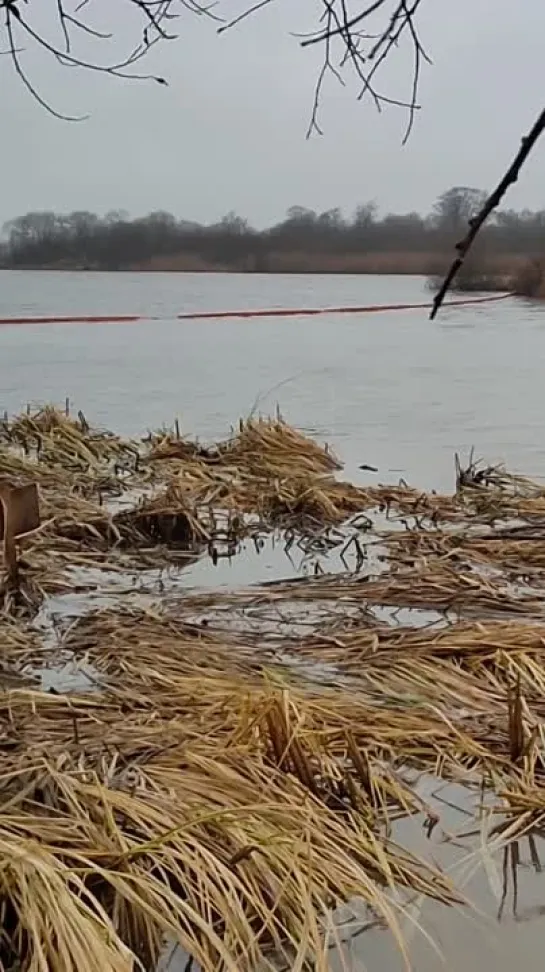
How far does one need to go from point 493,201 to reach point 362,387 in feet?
32.4

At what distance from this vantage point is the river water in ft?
6.53

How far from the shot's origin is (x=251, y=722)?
8.16 feet

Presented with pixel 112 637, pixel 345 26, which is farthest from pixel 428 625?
pixel 345 26

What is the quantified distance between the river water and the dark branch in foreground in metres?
1.19

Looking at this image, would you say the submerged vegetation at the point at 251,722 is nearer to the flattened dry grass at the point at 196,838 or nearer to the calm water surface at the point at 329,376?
the flattened dry grass at the point at 196,838

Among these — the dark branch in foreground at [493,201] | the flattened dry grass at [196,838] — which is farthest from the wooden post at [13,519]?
the dark branch in foreground at [493,201]

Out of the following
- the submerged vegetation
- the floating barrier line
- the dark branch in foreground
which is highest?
the dark branch in foreground

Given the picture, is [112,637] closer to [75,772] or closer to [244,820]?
[75,772]

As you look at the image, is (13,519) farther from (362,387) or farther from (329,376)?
(329,376)

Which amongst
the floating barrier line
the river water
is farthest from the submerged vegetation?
the floating barrier line

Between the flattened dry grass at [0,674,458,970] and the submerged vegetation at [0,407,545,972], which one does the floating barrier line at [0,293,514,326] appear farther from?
the flattened dry grass at [0,674,458,970]

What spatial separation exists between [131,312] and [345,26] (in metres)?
20.7

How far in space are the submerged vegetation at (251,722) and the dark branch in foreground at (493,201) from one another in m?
1.09

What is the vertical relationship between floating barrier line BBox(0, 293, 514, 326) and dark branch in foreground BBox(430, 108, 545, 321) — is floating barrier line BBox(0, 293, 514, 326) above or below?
below
